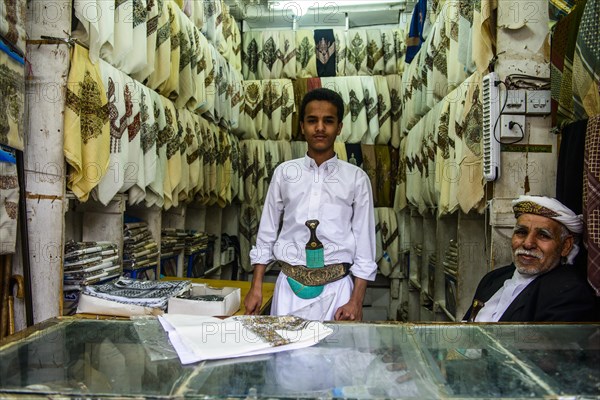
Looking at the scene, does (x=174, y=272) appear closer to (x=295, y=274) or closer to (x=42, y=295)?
(x=42, y=295)

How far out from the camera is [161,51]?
3.25 m

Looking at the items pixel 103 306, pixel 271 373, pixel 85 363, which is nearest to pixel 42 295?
pixel 103 306

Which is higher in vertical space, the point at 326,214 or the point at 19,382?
the point at 326,214

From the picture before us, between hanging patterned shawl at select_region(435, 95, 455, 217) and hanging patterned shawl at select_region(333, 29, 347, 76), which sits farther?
hanging patterned shawl at select_region(333, 29, 347, 76)

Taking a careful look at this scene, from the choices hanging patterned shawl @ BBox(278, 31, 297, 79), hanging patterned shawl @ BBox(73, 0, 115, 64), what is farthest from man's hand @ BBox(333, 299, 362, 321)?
hanging patterned shawl @ BBox(278, 31, 297, 79)

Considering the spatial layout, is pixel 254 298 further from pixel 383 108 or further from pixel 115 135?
pixel 383 108

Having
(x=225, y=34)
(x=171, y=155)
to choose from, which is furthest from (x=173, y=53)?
(x=225, y=34)

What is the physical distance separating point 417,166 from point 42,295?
3359 mm

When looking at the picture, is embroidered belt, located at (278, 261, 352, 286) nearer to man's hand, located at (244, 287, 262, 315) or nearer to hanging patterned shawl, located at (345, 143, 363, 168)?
man's hand, located at (244, 287, 262, 315)

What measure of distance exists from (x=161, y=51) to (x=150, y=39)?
0.19 metres

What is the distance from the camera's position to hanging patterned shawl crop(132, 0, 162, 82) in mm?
3043

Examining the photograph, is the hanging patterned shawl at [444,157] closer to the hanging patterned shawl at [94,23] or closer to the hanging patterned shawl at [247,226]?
the hanging patterned shawl at [94,23]

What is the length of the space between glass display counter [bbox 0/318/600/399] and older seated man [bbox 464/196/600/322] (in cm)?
76

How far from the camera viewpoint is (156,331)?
112cm
